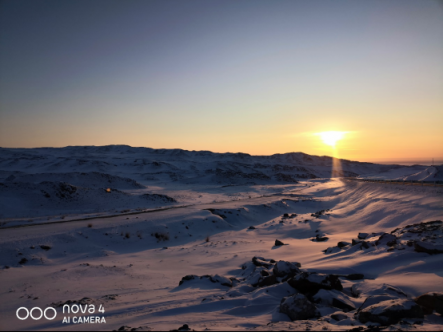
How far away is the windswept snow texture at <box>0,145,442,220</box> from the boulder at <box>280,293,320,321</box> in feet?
87.5

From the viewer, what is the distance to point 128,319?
20.1 feet

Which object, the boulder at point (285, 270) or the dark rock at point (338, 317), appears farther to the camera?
the boulder at point (285, 270)

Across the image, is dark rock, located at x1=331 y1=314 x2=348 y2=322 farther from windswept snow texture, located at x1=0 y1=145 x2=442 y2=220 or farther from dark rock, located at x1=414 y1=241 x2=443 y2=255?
windswept snow texture, located at x1=0 y1=145 x2=442 y2=220

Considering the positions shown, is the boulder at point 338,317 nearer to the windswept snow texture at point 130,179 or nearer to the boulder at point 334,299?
the boulder at point 334,299

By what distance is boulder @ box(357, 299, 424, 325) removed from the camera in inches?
208

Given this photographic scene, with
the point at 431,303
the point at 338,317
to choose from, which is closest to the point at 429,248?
the point at 431,303

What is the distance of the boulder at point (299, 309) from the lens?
588cm

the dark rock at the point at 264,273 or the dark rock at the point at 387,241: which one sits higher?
the dark rock at the point at 387,241

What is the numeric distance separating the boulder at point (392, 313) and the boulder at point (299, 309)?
3.00ft

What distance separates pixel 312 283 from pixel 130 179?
57.9 m

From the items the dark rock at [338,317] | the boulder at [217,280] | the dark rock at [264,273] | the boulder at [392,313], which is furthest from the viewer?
the boulder at [217,280]

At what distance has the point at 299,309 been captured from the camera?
5938 millimetres

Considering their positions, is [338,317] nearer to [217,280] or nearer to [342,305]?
[342,305]

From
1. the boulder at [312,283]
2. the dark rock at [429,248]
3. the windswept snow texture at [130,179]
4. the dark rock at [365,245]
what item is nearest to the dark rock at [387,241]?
the dark rock at [365,245]
